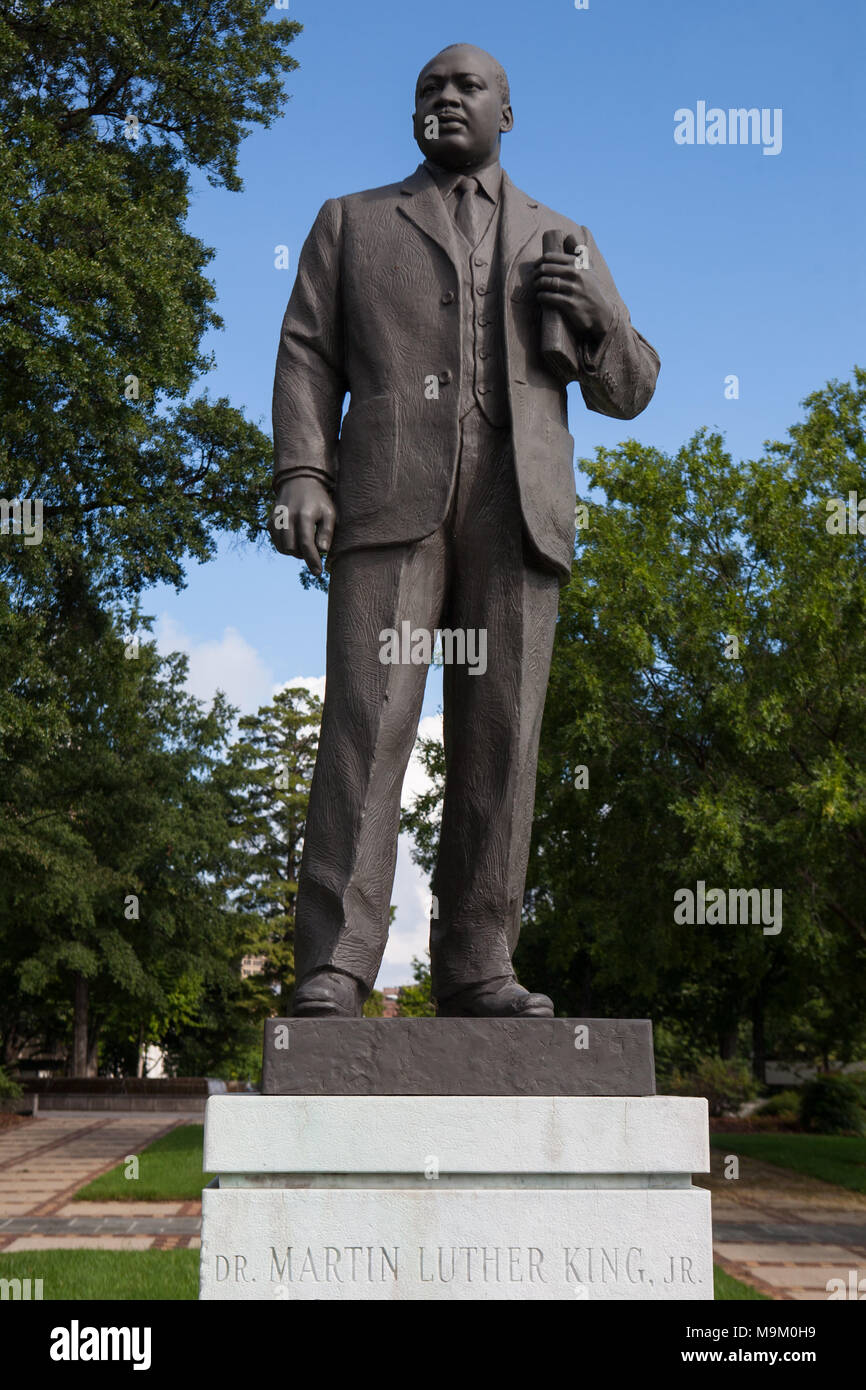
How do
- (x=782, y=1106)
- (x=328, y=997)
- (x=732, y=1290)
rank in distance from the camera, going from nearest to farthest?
(x=328, y=997)
(x=732, y=1290)
(x=782, y=1106)

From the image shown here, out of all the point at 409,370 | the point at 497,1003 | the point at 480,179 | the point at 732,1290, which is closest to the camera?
the point at 497,1003

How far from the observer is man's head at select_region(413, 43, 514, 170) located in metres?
4.16

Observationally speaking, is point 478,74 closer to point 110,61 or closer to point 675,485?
point 110,61

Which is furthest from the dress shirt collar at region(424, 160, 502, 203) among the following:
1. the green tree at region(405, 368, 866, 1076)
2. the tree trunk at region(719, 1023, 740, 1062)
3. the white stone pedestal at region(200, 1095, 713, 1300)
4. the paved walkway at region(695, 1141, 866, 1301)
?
the tree trunk at region(719, 1023, 740, 1062)

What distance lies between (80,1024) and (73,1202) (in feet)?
60.0

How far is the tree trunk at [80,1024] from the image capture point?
29.9 metres

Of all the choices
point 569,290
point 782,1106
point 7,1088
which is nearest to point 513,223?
point 569,290

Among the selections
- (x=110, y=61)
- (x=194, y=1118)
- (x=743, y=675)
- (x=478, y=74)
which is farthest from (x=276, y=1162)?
(x=194, y=1118)

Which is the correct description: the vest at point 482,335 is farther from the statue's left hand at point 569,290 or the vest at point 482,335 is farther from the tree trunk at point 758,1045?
the tree trunk at point 758,1045

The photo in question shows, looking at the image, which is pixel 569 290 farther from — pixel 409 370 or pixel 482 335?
pixel 409 370

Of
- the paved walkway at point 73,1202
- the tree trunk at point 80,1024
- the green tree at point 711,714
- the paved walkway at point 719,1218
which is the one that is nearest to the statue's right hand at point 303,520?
the paved walkway at point 719,1218

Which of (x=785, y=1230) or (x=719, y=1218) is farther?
(x=719, y=1218)

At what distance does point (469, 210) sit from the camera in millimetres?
4180
